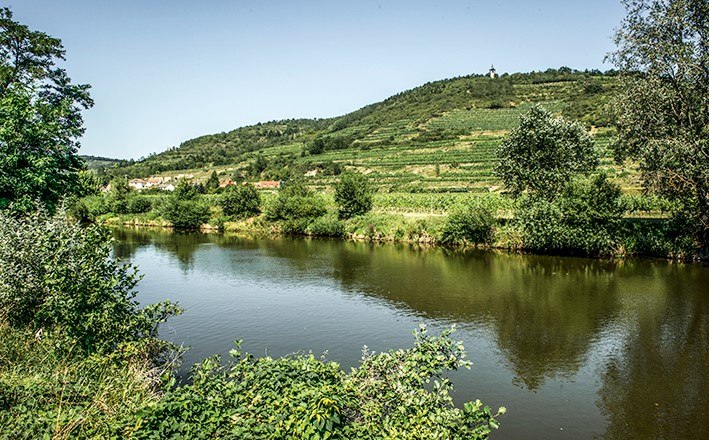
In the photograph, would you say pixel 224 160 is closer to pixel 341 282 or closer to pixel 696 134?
pixel 341 282

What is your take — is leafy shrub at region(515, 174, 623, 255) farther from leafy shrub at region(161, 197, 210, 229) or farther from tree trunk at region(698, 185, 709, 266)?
leafy shrub at region(161, 197, 210, 229)

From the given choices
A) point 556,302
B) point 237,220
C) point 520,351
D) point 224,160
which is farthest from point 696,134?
point 224,160

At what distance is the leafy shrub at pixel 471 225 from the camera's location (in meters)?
42.5

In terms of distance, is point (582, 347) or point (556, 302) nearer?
point (582, 347)

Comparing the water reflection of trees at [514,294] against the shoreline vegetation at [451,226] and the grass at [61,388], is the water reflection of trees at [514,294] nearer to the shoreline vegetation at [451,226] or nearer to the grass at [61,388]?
the shoreline vegetation at [451,226]

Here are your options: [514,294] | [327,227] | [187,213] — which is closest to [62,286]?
[514,294]

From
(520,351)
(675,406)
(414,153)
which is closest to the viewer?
(675,406)

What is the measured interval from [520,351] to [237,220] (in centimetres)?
5191

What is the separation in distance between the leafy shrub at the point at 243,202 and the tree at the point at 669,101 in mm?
46451

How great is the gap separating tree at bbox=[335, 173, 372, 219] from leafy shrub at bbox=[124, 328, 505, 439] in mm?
44907

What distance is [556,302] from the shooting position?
25.4 meters

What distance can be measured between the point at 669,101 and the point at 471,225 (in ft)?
59.2

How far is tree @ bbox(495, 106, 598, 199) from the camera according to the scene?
3941cm

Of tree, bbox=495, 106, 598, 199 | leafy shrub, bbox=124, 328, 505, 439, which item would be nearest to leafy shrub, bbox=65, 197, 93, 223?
tree, bbox=495, 106, 598, 199
